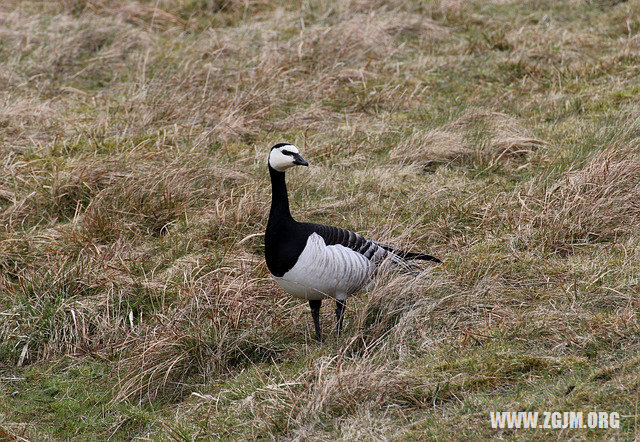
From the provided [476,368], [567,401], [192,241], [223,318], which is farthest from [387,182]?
[567,401]

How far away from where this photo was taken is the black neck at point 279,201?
233 inches

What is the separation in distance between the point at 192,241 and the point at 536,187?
2954 mm

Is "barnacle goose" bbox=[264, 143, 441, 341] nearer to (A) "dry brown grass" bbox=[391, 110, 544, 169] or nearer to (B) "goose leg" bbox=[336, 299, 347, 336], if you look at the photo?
(B) "goose leg" bbox=[336, 299, 347, 336]

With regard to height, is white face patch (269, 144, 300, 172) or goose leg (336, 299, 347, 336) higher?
white face patch (269, 144, 300, 172)

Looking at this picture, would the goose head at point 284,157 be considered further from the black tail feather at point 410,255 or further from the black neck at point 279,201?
the black tail feather at point 410,255

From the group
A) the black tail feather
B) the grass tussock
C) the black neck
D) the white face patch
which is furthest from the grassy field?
the white face patch

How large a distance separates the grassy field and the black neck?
772 mm

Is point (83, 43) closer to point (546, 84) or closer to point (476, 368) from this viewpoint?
point (546, 84)

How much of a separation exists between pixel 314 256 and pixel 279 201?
19.7 inches

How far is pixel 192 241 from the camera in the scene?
7492 millimetres

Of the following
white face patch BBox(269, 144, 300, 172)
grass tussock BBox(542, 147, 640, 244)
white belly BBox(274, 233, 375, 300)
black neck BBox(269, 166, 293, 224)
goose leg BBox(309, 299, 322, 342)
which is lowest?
goose leg BBox(309, 299, 322, 342)

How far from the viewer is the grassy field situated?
17.1ft

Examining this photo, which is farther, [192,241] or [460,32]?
[460,32]

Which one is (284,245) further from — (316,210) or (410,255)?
(316,210)
